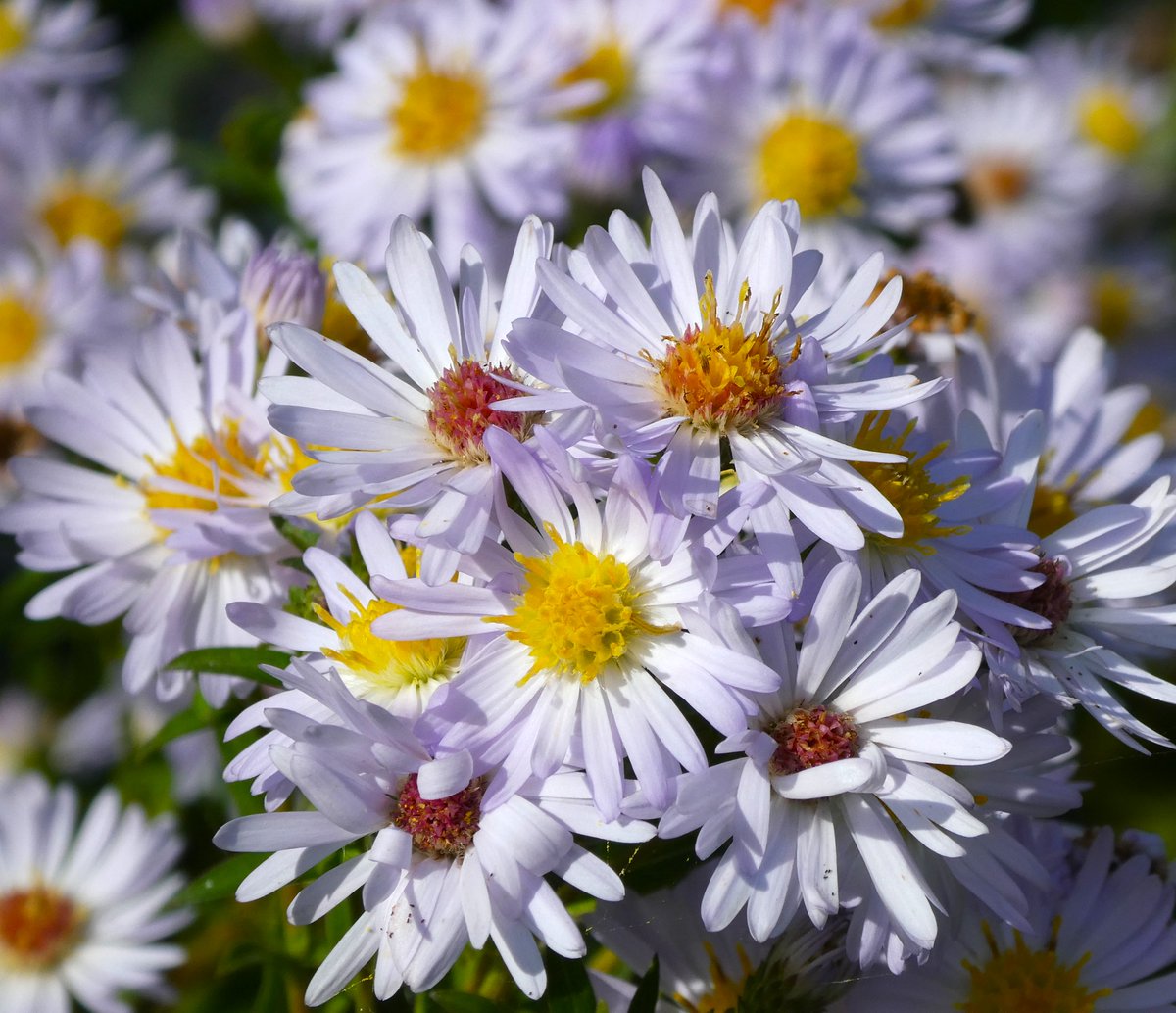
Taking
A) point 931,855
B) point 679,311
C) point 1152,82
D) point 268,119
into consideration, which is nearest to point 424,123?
point 268,119

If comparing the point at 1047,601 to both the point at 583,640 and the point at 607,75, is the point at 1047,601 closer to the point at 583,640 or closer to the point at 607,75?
the point at 583,640

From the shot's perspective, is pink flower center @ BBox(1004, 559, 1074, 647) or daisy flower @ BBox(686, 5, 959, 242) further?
daisy flower @ BBox(686, 5, 959, 242)

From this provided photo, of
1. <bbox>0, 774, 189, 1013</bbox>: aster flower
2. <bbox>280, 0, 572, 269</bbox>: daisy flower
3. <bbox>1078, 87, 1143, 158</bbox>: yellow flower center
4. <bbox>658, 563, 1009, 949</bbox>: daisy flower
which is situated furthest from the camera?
<bbox>1078, 87, 1143, 158</bbox>: yellow flower center

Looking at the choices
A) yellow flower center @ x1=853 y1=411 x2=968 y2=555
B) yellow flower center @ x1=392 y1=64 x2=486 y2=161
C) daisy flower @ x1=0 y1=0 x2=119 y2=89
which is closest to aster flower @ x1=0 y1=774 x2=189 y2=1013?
yellow flower center @ x1=853 y1=411 x2=968 y2=555

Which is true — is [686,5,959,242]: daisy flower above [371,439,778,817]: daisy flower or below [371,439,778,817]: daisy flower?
below

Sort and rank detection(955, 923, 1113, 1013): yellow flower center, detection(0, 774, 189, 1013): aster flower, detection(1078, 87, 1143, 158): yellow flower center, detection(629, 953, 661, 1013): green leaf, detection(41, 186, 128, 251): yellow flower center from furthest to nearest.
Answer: detection(1078, 87, 1143, 158): yellow flower center → detection(41, 186, 128, 251): yellow flower center → detection(0, 774, 189, 1013): aster flower → detection(955, 923, 1113, 1013): yellow flower center → detection(629, 953, 661, 1013): green leaf

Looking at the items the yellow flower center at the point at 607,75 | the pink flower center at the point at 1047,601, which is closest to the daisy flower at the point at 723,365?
the pink flower center at the point at 1047,601

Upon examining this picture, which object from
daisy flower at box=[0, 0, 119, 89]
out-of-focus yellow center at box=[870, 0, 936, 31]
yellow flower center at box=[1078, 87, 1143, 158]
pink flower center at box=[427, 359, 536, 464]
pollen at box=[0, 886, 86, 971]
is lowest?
pollen at box=[0, 886, 86, 971]

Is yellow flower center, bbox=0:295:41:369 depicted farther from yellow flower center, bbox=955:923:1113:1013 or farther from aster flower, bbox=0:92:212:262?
yellow flower center, bbox=955:923:1113:1013

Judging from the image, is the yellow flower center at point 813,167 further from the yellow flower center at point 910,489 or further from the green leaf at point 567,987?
the green leaf at point 567,987
